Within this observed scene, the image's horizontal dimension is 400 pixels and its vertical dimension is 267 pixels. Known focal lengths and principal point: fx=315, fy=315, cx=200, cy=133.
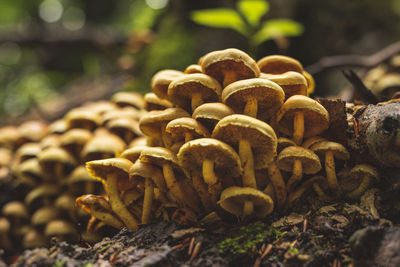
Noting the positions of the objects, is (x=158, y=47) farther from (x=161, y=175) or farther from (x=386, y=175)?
(x=386, y=175)

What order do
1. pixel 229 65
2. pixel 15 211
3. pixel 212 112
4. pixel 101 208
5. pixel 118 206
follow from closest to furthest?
pixel 212 112
pixel 229 65
pixel 118 206
pixel 101 208
pixel 15 211

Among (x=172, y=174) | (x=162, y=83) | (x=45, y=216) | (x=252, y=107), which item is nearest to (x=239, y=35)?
(x=162, y=83)

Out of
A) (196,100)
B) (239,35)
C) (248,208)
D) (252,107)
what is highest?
(239,35)

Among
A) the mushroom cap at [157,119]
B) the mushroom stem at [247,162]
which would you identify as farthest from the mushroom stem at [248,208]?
the mushroom cap at [157,119]

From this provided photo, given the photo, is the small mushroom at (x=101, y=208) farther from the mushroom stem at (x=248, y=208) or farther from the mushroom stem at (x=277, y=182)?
the mushroom stem at (x=277, y=182)

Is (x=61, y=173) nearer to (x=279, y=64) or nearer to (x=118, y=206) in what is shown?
(x=118, y=206)

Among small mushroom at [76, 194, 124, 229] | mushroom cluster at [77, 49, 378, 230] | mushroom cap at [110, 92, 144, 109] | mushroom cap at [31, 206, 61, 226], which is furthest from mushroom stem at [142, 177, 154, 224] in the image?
mushroom cap at [110, 92, 144, 109]

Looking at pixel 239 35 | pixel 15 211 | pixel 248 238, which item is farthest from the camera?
pixel 239 35

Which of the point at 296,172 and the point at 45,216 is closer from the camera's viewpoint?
the point at 296,172
